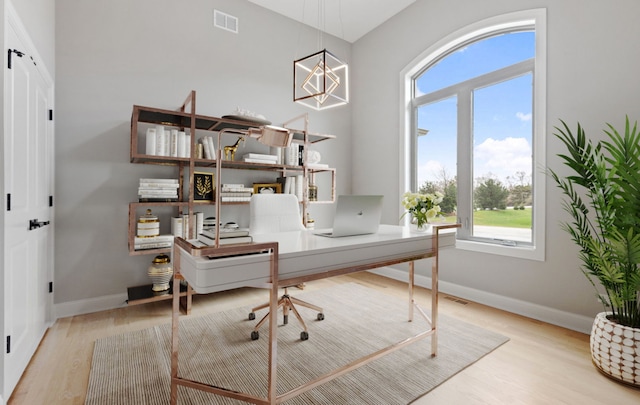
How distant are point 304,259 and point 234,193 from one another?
1.97 metres

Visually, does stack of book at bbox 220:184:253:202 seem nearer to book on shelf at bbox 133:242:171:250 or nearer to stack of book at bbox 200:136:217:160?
stack of book at bbox 200:136:217:160

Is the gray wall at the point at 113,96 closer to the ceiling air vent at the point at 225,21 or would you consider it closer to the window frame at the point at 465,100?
the ceiling air vent at the point at 225,21

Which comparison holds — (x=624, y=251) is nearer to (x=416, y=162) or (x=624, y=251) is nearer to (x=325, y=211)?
(x=416, y=162)

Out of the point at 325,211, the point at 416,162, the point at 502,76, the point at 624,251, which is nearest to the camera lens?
the point at 624,251

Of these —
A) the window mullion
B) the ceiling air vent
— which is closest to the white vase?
the ceiling air vent

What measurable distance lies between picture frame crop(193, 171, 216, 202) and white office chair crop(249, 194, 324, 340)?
2.52 feet

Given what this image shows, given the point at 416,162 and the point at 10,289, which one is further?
the point at 416,162

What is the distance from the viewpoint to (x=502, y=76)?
10.1ft

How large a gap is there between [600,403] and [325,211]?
3246 millimetres

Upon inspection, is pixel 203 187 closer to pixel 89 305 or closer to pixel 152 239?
pixel 152 239

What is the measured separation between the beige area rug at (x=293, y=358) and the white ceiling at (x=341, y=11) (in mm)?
3504

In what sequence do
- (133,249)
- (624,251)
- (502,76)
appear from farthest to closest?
(502,76)
(133,249)
(624,251)

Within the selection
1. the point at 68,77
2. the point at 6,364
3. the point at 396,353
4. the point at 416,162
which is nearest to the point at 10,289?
the point at 6,364

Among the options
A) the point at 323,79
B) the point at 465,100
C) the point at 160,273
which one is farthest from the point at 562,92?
the point at 160,273
